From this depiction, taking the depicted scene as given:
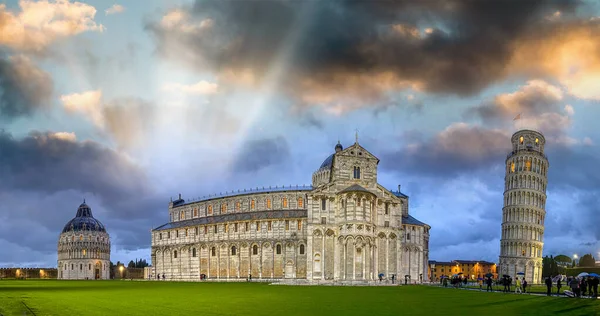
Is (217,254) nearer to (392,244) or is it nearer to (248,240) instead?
(248,240)

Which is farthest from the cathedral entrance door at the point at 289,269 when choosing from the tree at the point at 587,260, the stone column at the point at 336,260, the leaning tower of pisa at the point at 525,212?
the tree at the point at 587,260

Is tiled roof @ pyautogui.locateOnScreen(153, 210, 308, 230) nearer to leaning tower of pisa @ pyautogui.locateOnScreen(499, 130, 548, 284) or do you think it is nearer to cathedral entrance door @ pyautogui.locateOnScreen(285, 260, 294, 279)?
cathedral entrance door @ pyautogui.locateOnScreen(285, 260, 294, 279)

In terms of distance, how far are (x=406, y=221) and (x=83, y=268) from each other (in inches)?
4786

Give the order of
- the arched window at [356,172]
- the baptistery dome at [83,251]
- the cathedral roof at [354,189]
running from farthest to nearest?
1. the baptistery dome at [83,251]
2. the arched window at [356,172]
3. the cathedral roof at [354,189]

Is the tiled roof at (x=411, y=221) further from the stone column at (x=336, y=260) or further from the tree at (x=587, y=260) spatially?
the tree at (x=587, y=260)

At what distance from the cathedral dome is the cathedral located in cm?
7200

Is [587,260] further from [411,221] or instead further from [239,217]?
[239,217]

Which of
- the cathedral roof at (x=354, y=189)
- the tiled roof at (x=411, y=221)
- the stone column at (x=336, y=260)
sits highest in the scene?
the cathedral roof at (x=354, y=189)

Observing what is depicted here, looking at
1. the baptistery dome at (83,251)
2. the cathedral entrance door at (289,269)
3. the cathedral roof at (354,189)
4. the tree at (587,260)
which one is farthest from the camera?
the baptistery dome at (83,251)

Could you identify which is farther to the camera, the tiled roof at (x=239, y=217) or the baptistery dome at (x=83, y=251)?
the baptistery dome at (x=83, y=251)

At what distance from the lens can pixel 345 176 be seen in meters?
82.7

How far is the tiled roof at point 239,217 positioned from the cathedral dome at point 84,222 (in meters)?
77.1

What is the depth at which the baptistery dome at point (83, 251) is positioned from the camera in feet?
600

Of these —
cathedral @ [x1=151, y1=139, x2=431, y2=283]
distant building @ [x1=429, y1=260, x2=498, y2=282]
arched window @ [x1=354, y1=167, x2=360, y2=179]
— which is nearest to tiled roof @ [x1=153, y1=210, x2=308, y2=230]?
cathedral @ [x1=151, y1=139, x2=431, y2=283]
